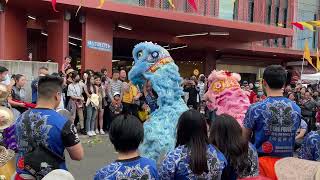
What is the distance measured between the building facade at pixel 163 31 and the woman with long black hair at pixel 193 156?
1137 centimetres

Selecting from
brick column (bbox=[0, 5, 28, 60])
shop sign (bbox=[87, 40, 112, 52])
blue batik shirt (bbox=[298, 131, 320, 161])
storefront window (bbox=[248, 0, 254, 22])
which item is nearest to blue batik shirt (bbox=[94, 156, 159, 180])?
blue batik shirt (bbox=[298, 131, 320, 161])

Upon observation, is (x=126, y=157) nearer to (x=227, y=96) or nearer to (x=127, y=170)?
(x=127, y=170)

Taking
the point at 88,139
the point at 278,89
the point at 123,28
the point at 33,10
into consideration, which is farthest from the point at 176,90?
the point at 123,28

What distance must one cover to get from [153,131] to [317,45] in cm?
2773

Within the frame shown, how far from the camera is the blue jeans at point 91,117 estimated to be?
10906 millimetres

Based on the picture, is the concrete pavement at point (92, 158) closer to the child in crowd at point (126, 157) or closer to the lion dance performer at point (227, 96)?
the lion dance performer at point (227, 96)

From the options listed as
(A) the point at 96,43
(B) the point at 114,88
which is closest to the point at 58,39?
(A) the point at 96,43

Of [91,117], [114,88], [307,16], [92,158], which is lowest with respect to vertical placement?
[92,158]

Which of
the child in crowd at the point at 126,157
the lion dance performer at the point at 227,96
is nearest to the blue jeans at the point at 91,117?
the lion dance performer at the point at 227,96

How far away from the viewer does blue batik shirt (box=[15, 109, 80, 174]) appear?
3.48 m

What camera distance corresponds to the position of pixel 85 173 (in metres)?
7.26

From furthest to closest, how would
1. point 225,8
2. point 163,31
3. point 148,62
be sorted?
point 225,8, point 163,31, point 148,62

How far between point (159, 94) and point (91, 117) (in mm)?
5627

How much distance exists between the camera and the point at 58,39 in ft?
49.5
